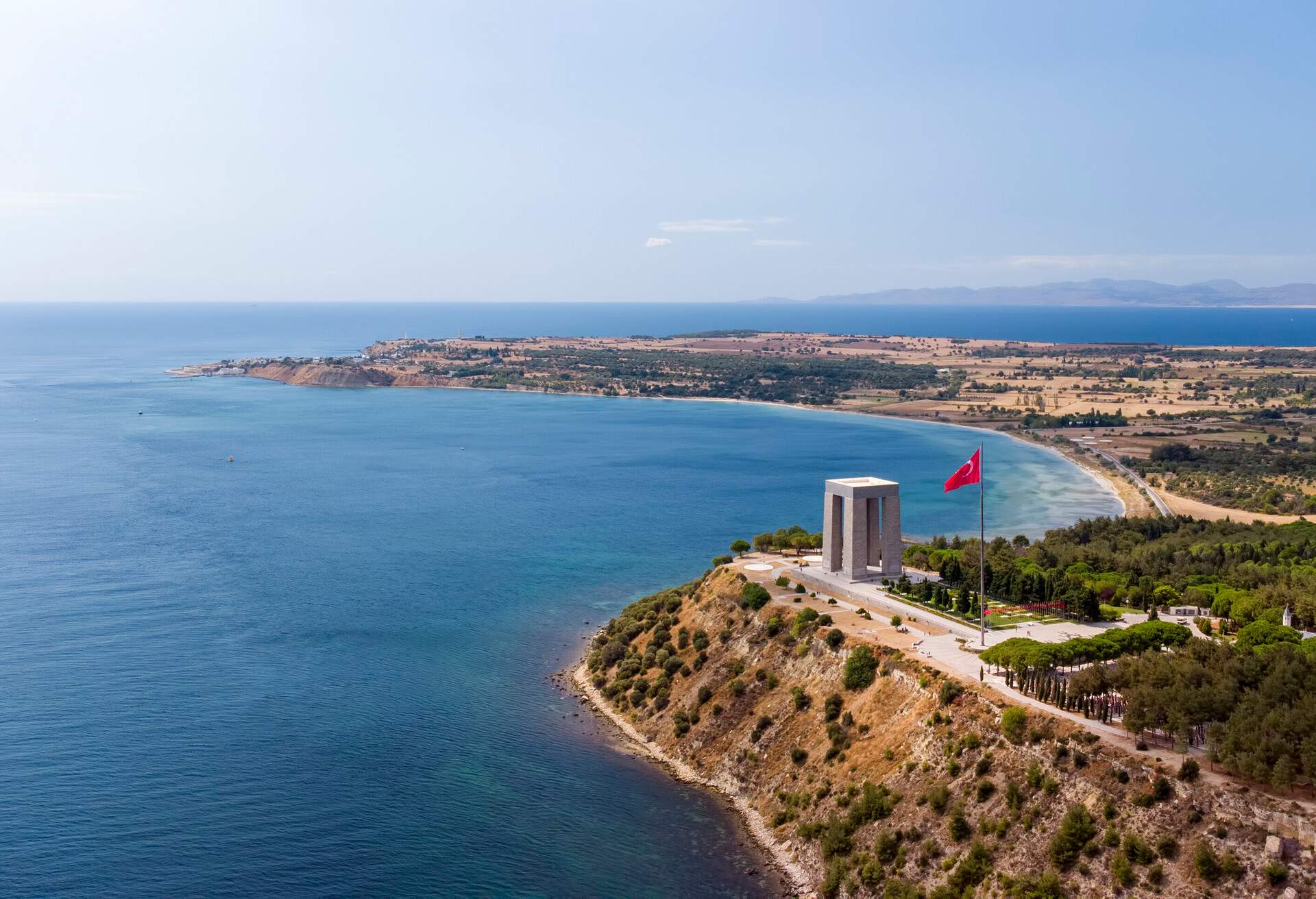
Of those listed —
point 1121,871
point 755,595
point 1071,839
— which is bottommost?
point 1121,871

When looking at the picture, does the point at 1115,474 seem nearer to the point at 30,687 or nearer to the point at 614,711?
the point at 614,711

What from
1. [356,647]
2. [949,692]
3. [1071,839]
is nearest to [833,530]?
[949,692]

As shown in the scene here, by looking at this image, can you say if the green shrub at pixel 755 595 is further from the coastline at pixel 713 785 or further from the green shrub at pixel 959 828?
the green shrub at pixel 959 828

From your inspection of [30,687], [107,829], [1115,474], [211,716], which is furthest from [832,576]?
[1115,474]

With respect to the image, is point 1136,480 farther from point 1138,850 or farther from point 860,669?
point 1138,850

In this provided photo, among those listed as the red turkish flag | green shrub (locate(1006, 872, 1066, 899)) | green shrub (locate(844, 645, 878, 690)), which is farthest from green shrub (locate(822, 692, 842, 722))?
green shrub (locate(1006, 872, 1066, 899))

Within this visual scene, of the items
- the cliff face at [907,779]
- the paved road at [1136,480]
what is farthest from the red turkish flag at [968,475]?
the paved road at [1136,480]
